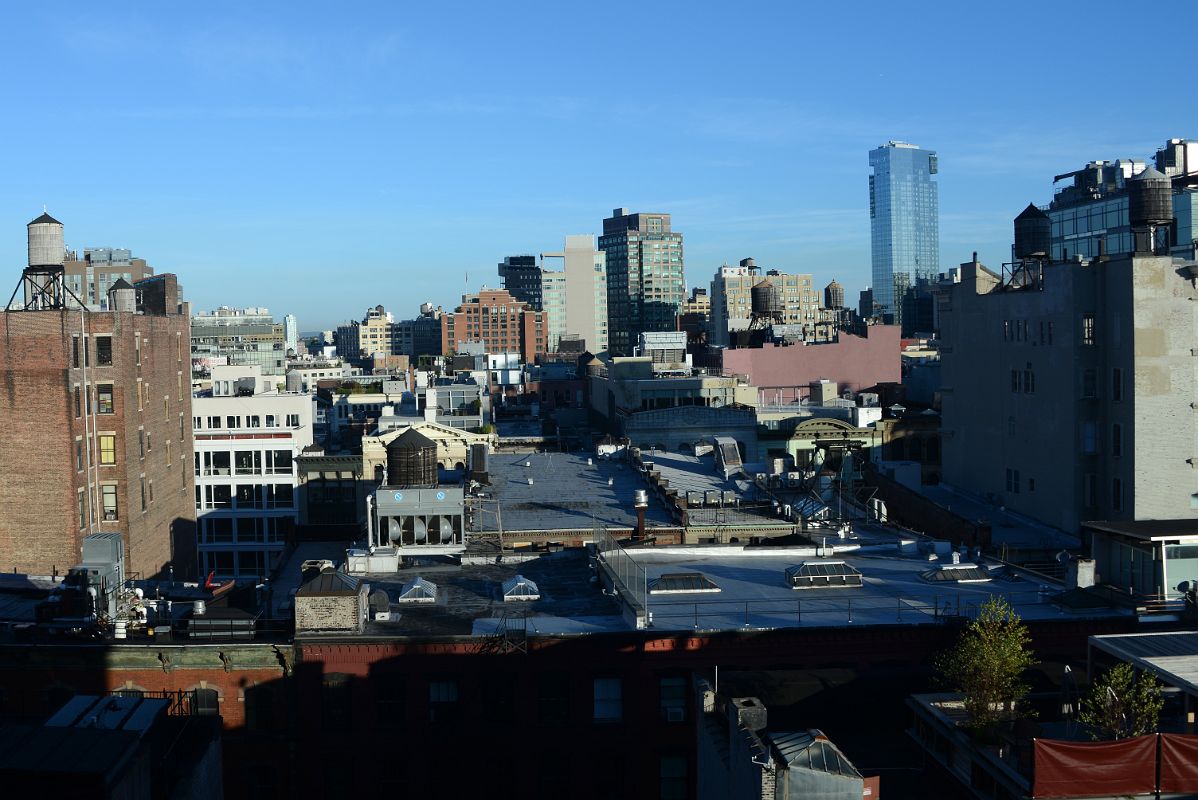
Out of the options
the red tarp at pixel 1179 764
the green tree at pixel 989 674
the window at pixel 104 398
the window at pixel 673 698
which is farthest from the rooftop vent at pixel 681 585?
the window at pixel 104 398

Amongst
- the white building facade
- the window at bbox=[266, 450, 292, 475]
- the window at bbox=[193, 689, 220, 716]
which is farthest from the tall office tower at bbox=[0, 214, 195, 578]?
the window at bbox=[193, 689, 220, 716]

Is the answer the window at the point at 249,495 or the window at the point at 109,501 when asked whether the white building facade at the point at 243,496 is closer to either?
the window at the point at 249,495

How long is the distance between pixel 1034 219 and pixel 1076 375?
51.7ft

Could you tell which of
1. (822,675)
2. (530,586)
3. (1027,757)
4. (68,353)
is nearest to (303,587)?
(530,586)

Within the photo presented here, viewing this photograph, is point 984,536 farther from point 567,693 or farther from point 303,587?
point 303,587

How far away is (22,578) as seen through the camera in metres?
47.8

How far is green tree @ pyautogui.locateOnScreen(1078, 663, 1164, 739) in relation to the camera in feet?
72.8

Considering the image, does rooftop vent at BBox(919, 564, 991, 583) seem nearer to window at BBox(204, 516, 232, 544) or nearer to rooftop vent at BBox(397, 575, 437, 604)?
rooftop vent at BBox(397, 575, 437, 604)

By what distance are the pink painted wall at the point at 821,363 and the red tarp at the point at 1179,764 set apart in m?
84.8

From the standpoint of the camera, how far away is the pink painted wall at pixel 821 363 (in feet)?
355

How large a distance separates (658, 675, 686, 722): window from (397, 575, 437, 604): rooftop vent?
7.82 meters

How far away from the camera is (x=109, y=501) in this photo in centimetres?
5897

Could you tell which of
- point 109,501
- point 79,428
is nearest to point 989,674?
point 79,428

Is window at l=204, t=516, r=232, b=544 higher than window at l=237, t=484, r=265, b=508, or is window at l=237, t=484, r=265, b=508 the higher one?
window at l=237, t=484, r=265, b=508
